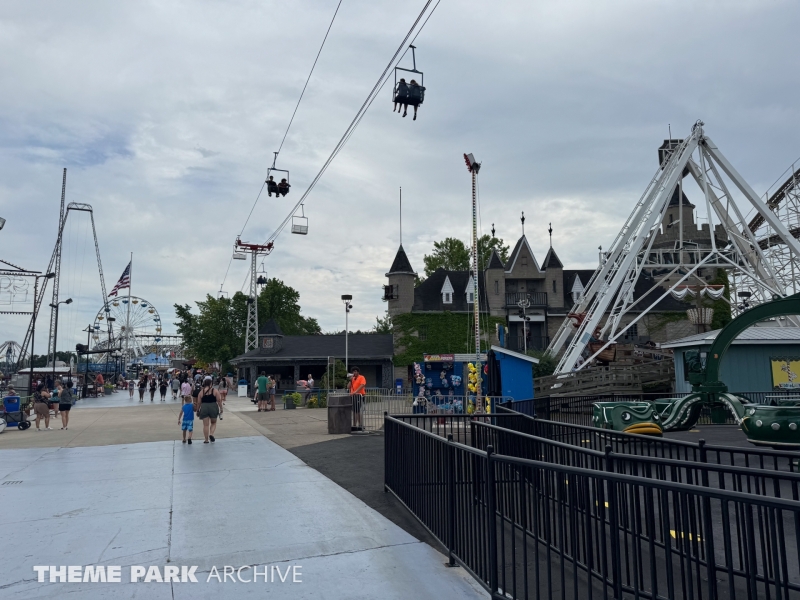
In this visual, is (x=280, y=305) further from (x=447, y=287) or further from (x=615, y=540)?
(x=615, y=540)

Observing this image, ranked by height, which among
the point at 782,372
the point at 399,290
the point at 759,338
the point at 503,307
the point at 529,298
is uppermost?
the point at 399,290

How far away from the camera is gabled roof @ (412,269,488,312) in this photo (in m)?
46.5

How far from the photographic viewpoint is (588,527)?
3.89m

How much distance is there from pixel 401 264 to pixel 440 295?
4.21m

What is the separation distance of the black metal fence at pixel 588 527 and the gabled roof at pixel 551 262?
136ft

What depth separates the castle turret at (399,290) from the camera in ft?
150

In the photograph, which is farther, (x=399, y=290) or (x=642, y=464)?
(x=399, y=290)

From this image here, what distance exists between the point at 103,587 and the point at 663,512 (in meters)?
4.82

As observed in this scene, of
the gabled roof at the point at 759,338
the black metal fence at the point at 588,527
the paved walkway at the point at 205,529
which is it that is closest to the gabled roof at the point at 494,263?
the gabled roof at the point at 759,338

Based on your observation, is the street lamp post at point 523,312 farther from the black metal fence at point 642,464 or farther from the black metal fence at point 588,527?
the black metal fence at point 588,527

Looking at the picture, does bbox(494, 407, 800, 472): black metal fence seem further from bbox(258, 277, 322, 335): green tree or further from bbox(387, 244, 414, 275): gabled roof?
bbox(258, 277, 322, 335): green tree

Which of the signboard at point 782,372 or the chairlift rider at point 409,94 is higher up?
the chairlift rider at point 409,94

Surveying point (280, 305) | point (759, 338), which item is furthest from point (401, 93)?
point (280, 305)

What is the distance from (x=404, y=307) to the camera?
45.8 m
